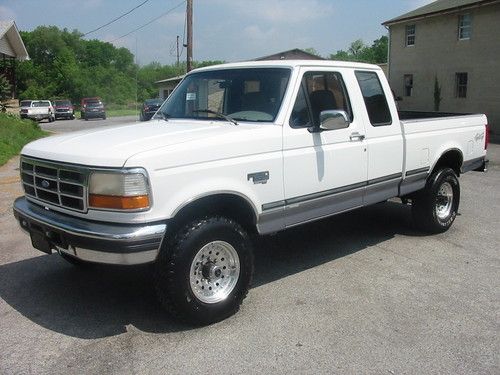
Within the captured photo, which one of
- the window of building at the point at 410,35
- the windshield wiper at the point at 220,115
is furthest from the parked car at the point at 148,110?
the window of building at the point at 410,35

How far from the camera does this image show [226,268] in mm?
4332

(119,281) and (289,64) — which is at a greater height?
(289,64)

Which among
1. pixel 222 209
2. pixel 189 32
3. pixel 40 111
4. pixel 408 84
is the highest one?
pixel 189 32

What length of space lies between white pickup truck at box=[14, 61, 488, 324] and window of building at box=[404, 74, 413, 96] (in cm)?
2593

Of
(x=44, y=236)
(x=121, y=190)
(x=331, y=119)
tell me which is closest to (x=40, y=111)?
(x=44, y=236)

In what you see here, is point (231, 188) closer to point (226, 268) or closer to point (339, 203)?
point (226, 268)

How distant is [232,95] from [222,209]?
4.38 feet

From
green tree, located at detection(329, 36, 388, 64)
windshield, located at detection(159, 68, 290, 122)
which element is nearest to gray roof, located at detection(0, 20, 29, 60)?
windshield, located at detection(159, 68, 290, 122)

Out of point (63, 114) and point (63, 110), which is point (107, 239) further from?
point (63, 114)

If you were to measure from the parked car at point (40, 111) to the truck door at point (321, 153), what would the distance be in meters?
36.9

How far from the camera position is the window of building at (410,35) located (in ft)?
97.9

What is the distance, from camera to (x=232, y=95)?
513 centimetres

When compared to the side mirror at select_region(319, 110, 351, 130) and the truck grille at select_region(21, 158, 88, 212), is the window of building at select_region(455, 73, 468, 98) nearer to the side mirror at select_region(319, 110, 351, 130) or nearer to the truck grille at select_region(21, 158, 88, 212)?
the side mirror at select_region(319, 110, 351, 130)

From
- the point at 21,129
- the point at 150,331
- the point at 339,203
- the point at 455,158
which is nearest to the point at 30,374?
the point at 150,331
